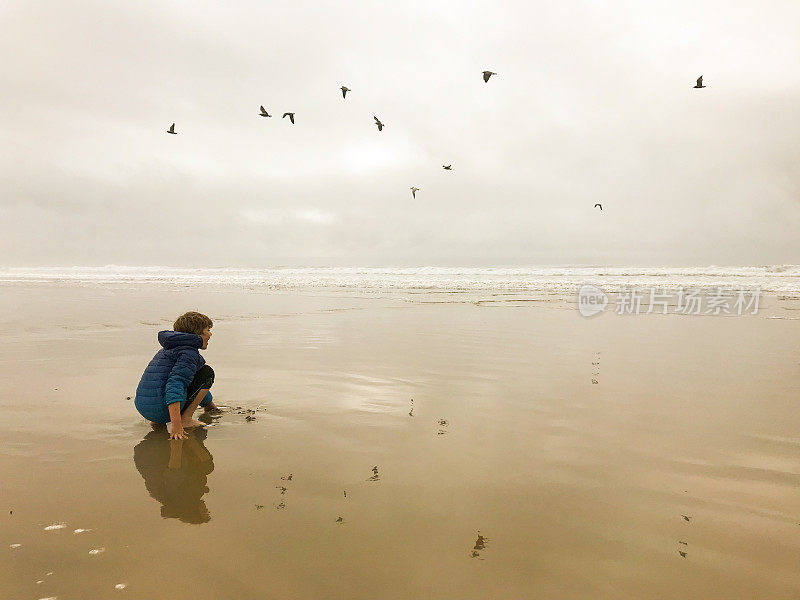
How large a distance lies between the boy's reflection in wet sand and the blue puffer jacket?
26 centimetres

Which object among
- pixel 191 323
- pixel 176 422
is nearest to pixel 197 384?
pixel 176 422

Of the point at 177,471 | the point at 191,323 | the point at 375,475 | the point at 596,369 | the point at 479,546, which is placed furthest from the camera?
the point at 596,369

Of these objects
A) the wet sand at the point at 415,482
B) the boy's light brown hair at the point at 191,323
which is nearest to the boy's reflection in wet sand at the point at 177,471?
the wet sand at the point at 415,482

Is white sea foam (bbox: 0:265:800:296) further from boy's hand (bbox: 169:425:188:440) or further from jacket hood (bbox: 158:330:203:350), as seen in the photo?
boy's hand (bbox: 169:425:188:440)

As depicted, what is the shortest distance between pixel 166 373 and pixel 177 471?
3.99 ft

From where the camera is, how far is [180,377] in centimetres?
438

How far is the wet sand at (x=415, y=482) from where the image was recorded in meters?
2.35

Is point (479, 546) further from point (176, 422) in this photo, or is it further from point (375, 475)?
point (176, 422)

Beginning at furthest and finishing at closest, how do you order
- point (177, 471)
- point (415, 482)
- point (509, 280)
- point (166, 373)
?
1. point (509, 280)
2. point (166, 373)
3. point (177, 471)
4. point (415, 482)

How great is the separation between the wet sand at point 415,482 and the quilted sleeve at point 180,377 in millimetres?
433

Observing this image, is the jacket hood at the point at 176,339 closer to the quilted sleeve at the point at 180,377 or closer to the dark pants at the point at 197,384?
the quilted sleeve at the point at 180,377

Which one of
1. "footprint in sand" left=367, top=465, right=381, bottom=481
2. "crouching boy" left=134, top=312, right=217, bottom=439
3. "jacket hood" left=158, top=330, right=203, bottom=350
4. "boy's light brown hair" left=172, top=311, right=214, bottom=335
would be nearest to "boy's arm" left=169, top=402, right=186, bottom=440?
"crouching boy" left=134, top=312, right=217, bottom=439

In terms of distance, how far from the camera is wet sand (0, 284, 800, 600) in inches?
92.7

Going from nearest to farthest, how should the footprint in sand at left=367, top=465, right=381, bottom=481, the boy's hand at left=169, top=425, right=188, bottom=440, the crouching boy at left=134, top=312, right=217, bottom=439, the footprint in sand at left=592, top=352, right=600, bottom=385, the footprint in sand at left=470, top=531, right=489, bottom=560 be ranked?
1. the footprint in sand at left=470, top=531, right=489, bottom=560
2. the footprint in sand at left=367, top=465, right=381, bottom=481
3. the boy's hand at left=169, top=425, right=188, bottom=440
4. the crouching boy at left=134, top=312, right=217, bottom=439
5. the footprint in sand at left=592, top=352, right=600, bottom=385
